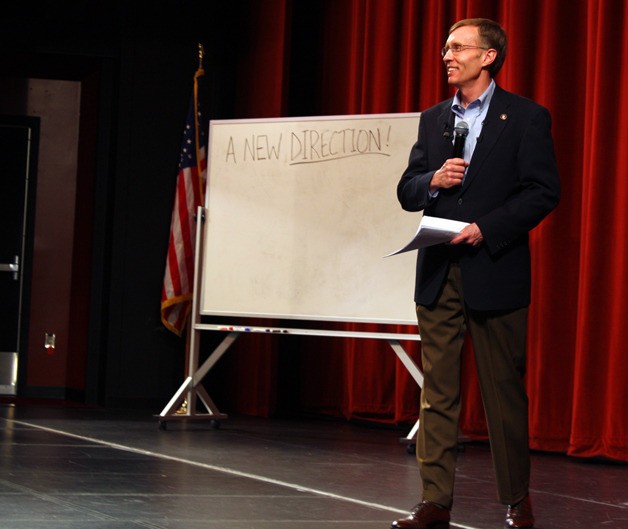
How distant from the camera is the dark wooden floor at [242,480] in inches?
104

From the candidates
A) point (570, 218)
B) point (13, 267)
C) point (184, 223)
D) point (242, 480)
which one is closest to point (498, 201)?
point (242, 480)

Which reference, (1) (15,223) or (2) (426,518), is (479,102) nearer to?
(2) (426,518)

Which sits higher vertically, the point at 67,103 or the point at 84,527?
the point at 67,103

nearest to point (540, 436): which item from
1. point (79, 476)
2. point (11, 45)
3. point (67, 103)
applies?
point (79, 476)

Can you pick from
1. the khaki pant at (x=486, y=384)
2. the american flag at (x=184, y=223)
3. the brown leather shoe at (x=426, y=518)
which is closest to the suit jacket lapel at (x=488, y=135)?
the khaki pant at (x=486, y=384)

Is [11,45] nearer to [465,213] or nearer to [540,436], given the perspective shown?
[540,436]

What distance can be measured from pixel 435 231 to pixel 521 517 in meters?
0.73

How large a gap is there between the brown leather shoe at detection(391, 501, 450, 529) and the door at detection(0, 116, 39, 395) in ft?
16.3

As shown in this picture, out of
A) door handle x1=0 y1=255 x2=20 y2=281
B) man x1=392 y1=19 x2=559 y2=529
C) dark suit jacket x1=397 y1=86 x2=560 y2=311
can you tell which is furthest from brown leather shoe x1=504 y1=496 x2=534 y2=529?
door handle x1=0 y1=255 x2=20 y2=281

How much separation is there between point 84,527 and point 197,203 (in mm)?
3543

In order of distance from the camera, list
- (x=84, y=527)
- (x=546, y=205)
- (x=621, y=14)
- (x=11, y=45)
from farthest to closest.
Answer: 1. (x=11, y=45)
2. (x=621, y=14)
3. (x=546, y=205)
4. (x=84, y=527)

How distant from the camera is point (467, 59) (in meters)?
2.66

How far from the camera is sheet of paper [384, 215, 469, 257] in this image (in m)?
2.52

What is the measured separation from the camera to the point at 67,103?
7098 millimetres
